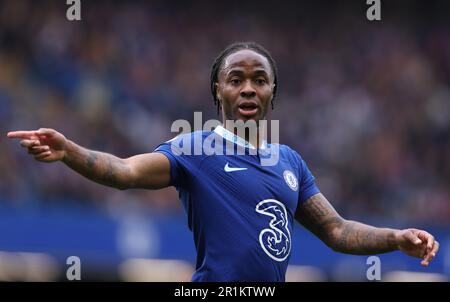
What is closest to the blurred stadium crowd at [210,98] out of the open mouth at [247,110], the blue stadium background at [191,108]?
the blue stadium background at [191,108]

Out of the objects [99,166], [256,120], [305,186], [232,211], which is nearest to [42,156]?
[99,166]

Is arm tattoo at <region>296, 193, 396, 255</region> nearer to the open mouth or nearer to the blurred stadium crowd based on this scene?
the open mouth

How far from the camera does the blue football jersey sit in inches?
190

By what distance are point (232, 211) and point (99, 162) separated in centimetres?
86

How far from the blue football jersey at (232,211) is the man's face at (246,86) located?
0.27 m

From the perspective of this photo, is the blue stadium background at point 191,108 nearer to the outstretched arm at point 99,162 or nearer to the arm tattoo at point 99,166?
the outstretched arm at point 99,162

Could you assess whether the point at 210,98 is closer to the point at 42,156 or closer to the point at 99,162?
the point at 99,162

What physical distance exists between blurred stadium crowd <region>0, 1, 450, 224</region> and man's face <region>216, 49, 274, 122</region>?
687cm

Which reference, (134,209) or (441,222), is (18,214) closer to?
(134,209)

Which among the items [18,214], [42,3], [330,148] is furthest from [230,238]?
[42,3]

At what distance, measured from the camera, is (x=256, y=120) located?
5.21 meters

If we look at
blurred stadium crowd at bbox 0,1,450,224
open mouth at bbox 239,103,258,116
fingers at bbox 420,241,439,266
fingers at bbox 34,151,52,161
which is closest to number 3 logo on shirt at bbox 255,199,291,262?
open mouth at bbox 239,103,258,116

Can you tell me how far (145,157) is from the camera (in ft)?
15.6
